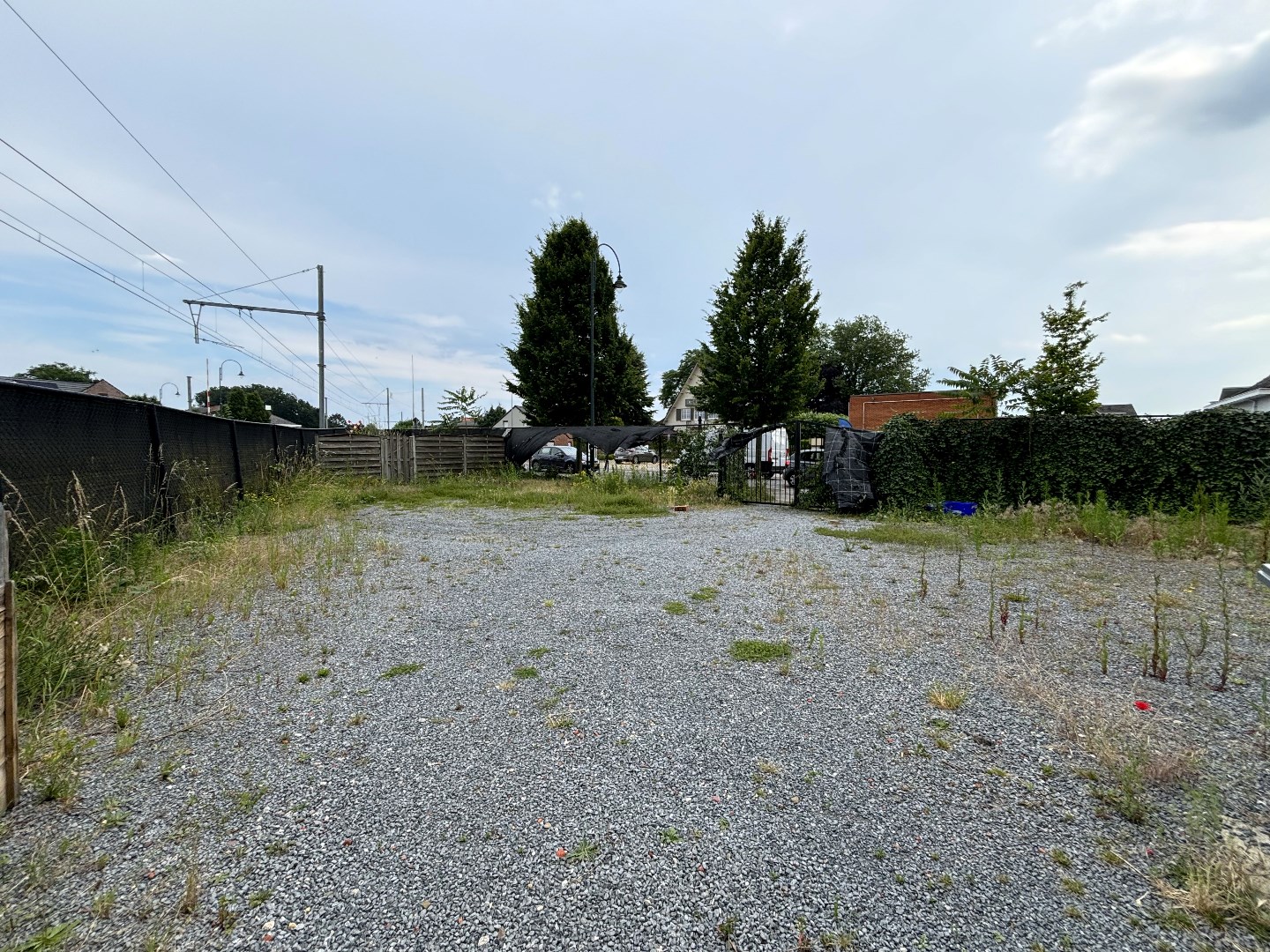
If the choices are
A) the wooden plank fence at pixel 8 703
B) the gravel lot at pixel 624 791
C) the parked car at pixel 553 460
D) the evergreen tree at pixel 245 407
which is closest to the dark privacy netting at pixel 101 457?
the gravel lot at pixel 624 791

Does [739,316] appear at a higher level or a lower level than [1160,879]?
higher

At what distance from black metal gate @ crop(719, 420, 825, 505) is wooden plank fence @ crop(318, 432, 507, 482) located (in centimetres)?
746

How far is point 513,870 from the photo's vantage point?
5.51ft

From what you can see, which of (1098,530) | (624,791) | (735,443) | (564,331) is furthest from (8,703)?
(564,331)

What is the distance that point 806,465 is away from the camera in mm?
10477

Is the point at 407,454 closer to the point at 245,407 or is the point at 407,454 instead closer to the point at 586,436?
the point at 586,436

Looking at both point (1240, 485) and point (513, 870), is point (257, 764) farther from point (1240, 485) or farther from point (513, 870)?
point (1240, 485)

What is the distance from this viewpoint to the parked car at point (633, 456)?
14.3m

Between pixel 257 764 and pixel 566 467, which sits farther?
pixel 566 467

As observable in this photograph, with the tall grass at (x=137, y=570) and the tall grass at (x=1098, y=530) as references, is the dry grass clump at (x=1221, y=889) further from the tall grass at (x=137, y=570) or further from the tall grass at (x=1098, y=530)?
the tall grass at (x=1098, y=530)

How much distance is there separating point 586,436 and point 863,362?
41342 millimetres

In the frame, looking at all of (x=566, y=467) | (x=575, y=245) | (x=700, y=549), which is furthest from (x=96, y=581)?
(x=575, y=245)

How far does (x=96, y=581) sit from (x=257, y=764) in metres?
2.51

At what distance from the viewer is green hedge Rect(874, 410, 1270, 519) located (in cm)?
724
